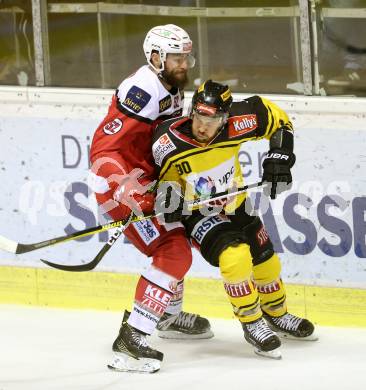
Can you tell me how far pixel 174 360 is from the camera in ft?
16.1

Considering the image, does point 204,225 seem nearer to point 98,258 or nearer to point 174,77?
point 98,258

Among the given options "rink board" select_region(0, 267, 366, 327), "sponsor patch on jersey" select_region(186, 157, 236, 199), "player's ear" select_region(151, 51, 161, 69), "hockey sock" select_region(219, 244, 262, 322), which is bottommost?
"rink board" select_region(0, 267, 366, 327)

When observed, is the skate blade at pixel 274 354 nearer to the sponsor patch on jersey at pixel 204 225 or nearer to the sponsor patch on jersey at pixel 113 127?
the sponsor patch on jersey at pixel 204 225

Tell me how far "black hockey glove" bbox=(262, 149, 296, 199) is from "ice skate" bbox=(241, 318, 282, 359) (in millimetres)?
509

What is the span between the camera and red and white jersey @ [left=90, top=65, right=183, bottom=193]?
15.4 feet

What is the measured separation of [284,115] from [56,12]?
1498mm

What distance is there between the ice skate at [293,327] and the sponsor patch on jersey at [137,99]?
102cm

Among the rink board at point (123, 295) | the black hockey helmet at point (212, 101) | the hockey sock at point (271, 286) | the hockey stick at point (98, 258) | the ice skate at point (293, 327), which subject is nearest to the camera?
the black hockey helmet at point (212, 101)

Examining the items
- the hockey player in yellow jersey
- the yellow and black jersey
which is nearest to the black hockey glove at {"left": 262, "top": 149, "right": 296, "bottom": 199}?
the hockey player in yellow jersey

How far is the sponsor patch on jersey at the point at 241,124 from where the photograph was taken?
15.4 ft

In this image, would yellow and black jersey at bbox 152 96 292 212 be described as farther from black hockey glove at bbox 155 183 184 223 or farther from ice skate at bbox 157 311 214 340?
ice skate at bbox 157 311 214 340

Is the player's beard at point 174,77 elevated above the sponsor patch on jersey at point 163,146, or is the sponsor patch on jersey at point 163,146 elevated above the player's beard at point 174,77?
the player's beard at point 174,77

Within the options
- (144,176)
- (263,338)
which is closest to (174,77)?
(144,176)

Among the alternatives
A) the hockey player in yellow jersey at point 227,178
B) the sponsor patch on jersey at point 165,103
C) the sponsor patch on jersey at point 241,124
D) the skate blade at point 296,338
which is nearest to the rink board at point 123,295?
the skate blade at point 296,338
